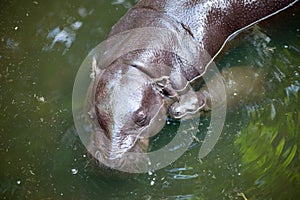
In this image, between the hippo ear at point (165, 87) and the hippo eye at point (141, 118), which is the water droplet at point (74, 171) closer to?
the hippo eye at point (141, 118)

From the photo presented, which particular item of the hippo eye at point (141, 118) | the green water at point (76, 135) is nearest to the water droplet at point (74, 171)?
the green water at point (76, 135)

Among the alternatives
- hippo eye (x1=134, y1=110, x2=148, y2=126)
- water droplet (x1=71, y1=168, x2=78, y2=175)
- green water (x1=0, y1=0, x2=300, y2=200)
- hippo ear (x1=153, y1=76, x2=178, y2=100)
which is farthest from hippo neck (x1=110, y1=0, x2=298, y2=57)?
water droplet (x1=71, y1=168, x2=78, y2=175)

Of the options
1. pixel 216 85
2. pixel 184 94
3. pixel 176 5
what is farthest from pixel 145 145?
pixel 176 5

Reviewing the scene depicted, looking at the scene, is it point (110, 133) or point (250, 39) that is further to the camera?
point (250, 39)

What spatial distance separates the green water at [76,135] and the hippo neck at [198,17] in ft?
0.81

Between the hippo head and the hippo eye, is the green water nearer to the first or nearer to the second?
the hippo head

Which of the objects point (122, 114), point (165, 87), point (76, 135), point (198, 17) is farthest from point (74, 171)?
point (198, 17)

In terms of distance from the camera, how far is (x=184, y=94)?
504cm

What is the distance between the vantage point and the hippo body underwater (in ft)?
14.9

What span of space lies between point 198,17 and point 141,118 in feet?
3.92

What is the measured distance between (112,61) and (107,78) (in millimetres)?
237

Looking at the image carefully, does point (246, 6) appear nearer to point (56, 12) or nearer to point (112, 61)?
point (112, 61)

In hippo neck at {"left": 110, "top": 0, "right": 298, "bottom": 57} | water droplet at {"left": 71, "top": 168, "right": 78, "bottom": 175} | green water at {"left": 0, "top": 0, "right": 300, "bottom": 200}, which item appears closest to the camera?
green water at {"left": 0, "top": 0, "right": 300, "bottom": 200}

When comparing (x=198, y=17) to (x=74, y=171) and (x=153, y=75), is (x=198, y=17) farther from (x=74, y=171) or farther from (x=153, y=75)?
(x=74, y=171)
